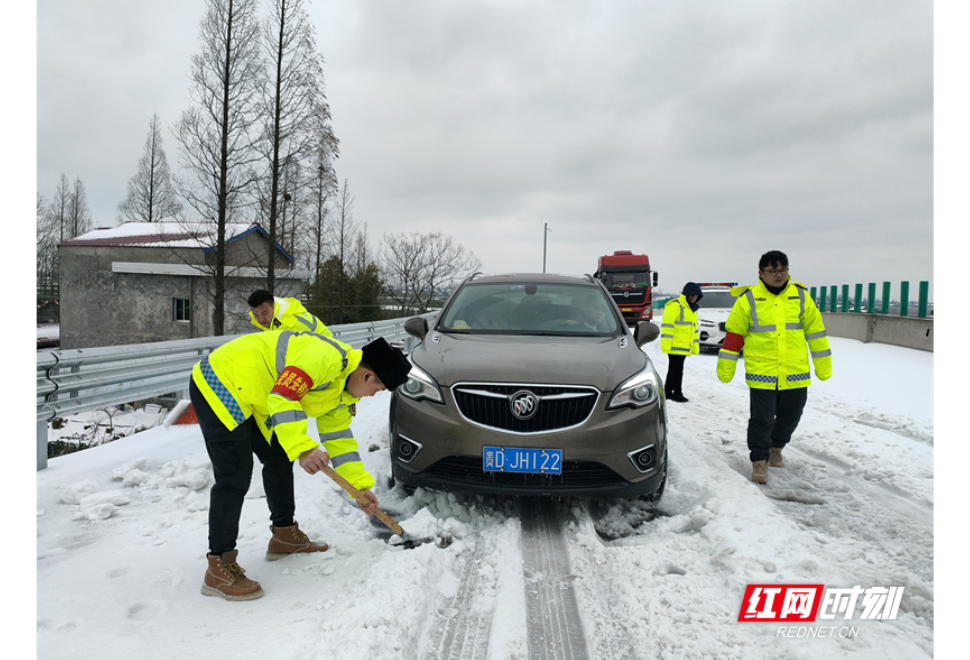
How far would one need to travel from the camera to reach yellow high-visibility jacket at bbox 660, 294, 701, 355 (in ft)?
27.2

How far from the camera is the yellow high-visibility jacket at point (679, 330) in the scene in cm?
830

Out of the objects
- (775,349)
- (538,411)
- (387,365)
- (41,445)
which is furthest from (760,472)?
(41,445)

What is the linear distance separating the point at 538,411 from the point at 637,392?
2.30ft

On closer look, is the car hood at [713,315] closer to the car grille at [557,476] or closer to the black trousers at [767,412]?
the black trousers at [767,412]

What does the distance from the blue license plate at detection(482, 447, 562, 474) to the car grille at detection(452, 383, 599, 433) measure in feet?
0.43

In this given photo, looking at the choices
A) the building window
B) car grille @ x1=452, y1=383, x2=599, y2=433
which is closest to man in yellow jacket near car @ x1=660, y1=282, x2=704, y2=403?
car grille @ x1=452, y1=383, x2=599, y2=433

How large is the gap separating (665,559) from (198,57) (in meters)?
19.4

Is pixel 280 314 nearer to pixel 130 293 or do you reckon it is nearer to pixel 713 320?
pixel 713 320

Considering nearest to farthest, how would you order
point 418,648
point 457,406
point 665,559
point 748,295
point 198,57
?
1. point 418,648
2. point 665,559
3. point 457,406
4. point 748,295
5. point 198,57

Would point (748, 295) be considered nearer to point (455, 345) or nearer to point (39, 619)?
point (455, 345)

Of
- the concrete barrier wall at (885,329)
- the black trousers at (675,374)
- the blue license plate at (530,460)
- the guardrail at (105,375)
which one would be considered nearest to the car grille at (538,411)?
the blue license plate at (530,460)

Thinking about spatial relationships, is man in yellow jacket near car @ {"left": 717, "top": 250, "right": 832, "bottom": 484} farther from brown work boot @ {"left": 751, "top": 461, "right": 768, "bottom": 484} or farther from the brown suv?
the brown suv

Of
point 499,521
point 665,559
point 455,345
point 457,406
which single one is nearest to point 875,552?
point 665,559
